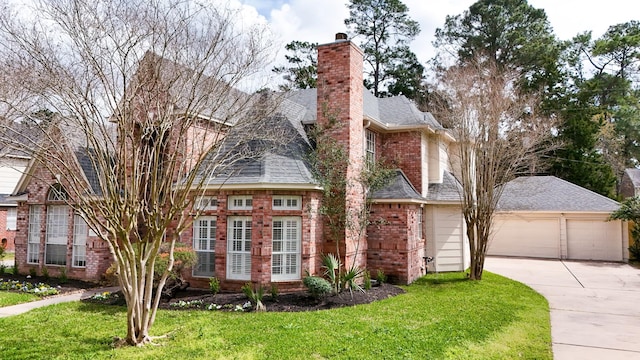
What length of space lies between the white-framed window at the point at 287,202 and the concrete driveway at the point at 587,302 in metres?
6.70

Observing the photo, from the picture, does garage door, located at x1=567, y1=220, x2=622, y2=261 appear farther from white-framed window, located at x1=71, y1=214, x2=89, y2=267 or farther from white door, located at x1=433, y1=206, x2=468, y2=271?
white-framed window, located at x1=71, y1=214, x2=89, y2=267

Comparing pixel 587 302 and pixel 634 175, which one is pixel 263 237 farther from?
pixel 634 175

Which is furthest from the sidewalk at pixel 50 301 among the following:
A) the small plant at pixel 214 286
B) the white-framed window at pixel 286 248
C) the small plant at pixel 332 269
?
the small plant at pixel 332 269

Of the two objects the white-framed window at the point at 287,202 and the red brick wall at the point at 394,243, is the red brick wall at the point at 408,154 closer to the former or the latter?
the red brick wall at the point at 394,243

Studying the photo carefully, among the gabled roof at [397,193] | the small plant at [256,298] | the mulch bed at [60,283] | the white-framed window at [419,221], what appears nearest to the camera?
the small plant at [256,298]

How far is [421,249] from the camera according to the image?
1493 cm

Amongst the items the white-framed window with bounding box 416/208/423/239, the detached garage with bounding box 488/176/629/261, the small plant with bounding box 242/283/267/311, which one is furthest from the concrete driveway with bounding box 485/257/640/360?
the small plant with bounding box 242/283/267/311

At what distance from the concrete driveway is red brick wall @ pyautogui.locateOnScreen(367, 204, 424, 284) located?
4.02 metres

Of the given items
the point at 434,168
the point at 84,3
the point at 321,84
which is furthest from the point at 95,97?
the point at 434,168

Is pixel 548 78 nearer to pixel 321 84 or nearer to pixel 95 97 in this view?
pixel 321 84

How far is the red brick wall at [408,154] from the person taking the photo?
15.1 m

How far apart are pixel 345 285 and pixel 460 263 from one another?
21.9 feet

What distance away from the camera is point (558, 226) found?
20.9 metres

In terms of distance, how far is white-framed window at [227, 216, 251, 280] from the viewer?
449 inches
